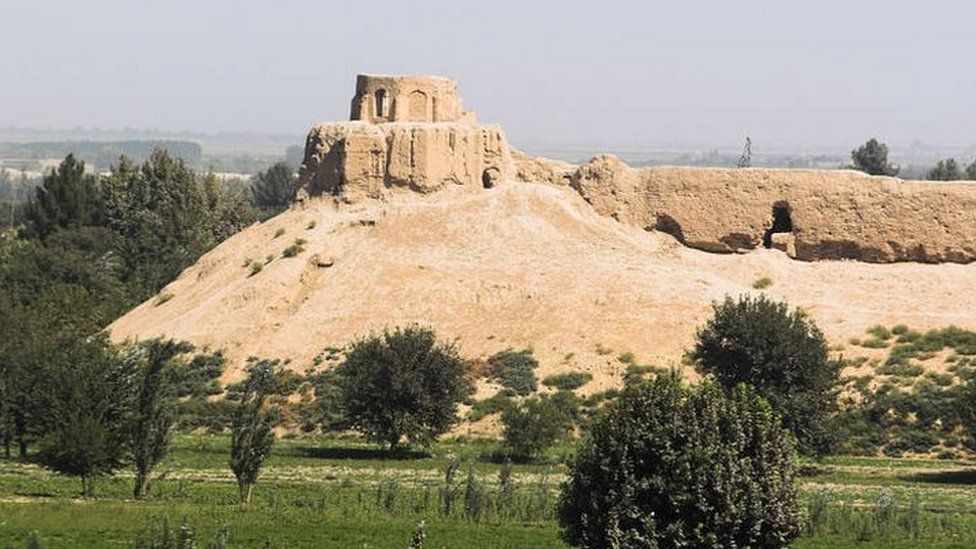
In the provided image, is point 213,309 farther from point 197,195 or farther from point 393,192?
point 197,195

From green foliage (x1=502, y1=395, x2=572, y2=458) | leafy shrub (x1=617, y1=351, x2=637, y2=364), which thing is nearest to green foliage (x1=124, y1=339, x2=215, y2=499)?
green foliage (x1=502, y1=395, x2=572, y2=458)

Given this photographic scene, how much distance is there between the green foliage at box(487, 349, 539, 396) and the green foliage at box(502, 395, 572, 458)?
5.04 meters

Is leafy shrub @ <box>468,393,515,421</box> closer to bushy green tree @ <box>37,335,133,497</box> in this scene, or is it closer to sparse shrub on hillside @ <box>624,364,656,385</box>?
sparse shrub on hillside @ <box>624,364,656,385</box>

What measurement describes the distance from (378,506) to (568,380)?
1830 centimetres

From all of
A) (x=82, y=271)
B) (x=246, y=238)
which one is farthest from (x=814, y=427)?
(x=82, y=271)

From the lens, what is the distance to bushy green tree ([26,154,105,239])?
8294 cm

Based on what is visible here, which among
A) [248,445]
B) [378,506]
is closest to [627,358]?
[378,506]

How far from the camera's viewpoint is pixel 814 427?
45469mm

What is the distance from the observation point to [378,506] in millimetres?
36406

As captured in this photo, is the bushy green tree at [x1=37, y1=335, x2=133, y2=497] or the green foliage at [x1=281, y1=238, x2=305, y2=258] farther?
the green foliage at [x1=281, y1=238, x2=305, y2=258]

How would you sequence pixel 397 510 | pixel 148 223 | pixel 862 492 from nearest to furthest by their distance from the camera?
pixel 397 510
pixel 862 492
pixel 148 223

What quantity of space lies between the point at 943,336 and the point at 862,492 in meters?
16.5

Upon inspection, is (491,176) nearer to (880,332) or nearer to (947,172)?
(880,332)

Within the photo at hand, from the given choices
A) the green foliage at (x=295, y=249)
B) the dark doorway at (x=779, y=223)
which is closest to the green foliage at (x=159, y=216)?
the green foliage at (x=295, y=249)
